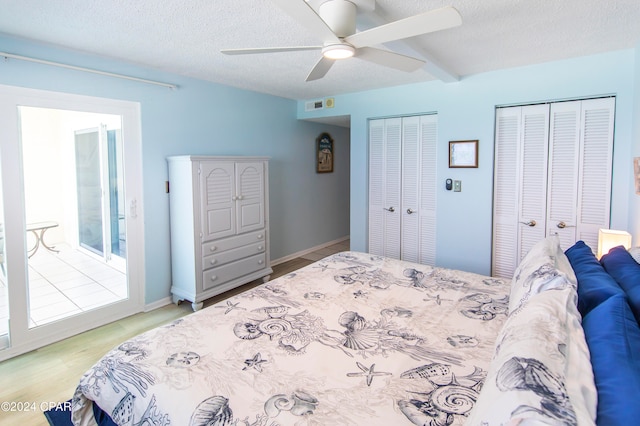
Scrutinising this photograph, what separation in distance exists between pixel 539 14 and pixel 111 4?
253 centimetres

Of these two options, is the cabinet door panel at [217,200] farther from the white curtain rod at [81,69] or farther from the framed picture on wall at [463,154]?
the framed picture on wall at [463,154]

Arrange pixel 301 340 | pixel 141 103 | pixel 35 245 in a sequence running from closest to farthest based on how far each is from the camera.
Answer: pixel 301 340, pixel 35 245, pixel 141 103

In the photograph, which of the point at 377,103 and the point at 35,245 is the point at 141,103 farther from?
the point at 377,103

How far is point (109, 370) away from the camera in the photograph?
150cm

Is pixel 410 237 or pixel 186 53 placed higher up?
pixel 186 53

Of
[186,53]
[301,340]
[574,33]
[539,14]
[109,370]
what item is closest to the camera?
[109,370]

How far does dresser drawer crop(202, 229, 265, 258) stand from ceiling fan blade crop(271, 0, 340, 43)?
7.88 feet

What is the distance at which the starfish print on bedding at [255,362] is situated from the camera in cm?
147

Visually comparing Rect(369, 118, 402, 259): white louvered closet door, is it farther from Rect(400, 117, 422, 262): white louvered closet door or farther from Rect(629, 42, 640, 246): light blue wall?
Rect(629, 42, 640, 246): light blue wall

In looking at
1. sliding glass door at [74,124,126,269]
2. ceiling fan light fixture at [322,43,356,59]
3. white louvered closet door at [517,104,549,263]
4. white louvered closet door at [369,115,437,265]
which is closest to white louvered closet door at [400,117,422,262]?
white louvered closet door at [369,115,437,265]

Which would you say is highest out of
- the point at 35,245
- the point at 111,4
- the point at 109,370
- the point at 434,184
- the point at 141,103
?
the point at 111,4

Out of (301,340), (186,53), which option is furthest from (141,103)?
(301,340)

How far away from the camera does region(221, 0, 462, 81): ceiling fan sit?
1536 millimetres

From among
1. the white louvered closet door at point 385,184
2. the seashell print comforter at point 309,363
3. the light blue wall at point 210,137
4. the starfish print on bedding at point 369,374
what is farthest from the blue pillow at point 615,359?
the light blue wall at point 210,137
